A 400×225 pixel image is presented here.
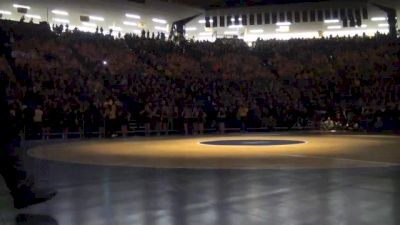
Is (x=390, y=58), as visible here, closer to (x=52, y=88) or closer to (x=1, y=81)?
(x=52, y=88)

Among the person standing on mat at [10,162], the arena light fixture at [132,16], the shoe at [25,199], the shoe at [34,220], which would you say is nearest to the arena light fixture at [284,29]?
the arena light fixture at [132,16]

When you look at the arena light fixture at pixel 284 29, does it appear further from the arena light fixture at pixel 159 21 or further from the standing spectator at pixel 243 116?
the standing spectator at pixel 243 116

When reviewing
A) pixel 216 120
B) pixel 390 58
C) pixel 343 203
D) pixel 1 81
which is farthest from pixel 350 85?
pixel 1 81

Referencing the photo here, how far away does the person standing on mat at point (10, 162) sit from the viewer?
200 inches

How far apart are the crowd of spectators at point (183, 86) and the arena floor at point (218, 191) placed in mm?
10215

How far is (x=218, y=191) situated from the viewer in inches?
248

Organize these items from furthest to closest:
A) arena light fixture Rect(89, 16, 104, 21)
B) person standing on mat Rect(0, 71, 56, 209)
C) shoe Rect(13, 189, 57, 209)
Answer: arena light fixture Rect(89, 16, 104, 21) < shoe Rect(13, 189, 57, 209) < person standing on mat Rect(0, 71, 56, 209)

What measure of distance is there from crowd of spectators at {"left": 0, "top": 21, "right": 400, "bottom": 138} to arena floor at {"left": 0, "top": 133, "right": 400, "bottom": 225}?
33.5ft

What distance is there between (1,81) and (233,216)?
9.52 feet

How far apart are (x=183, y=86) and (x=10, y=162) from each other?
20737mm

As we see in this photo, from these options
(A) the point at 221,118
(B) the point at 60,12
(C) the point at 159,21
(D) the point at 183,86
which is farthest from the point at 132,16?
(A) the point at 221,118

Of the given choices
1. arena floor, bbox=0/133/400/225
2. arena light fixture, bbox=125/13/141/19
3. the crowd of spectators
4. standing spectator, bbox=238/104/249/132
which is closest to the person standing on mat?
arena floor, bbox=0/133/400/225

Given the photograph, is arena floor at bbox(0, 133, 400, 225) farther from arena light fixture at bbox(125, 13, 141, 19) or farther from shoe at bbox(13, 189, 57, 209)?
arena light fixture at bbox(125, 13, 141, 19)

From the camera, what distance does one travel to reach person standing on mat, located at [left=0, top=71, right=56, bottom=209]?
509 centimetres
